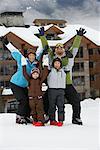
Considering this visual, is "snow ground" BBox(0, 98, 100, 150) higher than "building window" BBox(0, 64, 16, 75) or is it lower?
lower

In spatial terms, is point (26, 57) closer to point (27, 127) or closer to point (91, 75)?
point (27, 127)

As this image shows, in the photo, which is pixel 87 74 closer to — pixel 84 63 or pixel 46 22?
pixel 84 63

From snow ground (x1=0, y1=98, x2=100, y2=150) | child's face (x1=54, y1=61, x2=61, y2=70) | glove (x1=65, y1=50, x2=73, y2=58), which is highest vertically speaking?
glove (x1=65, y1=50, x2=73, y2=58)

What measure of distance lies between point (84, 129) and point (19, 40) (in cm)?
2882

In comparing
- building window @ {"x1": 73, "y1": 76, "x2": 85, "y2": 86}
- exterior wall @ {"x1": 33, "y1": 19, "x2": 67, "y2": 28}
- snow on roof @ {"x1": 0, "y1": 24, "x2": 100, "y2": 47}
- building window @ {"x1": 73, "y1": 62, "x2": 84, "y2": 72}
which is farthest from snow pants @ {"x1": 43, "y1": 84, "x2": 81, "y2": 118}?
exterior wall @ {"x1": 33, "y1": 19, "x2": 67, "y2": 28}

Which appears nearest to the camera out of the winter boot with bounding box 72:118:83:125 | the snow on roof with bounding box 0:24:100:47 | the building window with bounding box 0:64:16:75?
the winter boot with bounding box 72:118:83:125

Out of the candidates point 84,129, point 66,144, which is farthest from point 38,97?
point 66,144

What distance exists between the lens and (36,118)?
6.29 m

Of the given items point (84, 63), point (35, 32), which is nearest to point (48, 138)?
point (35, 32)

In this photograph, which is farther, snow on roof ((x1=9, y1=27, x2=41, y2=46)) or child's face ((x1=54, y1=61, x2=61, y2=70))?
snow on roof ((x1=9, y1=27, x2=41, y2=46))

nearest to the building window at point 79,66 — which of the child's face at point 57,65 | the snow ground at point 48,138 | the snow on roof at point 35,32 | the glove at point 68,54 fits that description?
the snow on roof at point 35,32

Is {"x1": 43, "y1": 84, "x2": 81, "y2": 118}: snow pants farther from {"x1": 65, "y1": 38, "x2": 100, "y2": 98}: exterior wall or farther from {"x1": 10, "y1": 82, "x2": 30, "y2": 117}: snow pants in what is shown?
{"x1": 65, "y1": 38, "x2": 100, "y2": 98}: exterior wall

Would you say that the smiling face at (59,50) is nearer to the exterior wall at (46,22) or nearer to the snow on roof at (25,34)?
the snow on roof at (25,34)

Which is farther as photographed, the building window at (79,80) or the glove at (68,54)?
the building window at (79,80)
